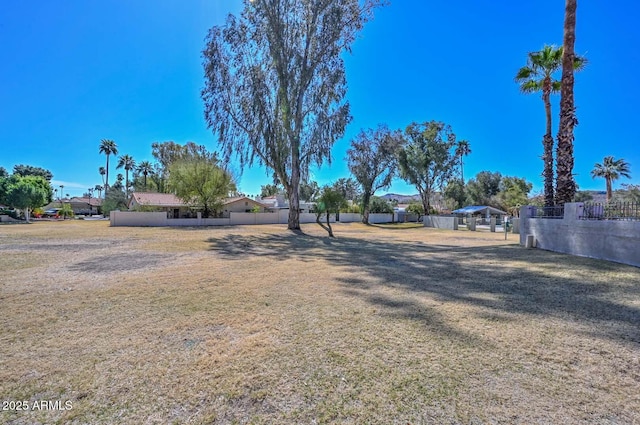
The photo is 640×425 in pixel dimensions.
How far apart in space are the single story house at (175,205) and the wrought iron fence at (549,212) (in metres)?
28.7

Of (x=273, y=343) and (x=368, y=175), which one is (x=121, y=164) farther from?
(x=273, y=343)

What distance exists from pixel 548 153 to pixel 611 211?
7.29 m

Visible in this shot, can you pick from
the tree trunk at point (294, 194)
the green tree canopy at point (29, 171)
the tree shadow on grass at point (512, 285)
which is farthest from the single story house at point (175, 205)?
the green tree canopy at point (29, 171)

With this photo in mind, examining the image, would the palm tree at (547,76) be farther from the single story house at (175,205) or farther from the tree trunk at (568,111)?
the single story house at (175,205)

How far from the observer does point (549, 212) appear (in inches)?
462

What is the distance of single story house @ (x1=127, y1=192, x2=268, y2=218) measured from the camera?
1348 inches

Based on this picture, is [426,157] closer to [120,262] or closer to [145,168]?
[120,262]

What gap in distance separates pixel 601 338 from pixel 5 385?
6.04 meters

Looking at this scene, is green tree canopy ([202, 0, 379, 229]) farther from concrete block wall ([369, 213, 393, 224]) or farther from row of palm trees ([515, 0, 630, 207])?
concrete block wall ([369, 213, 393, 224])

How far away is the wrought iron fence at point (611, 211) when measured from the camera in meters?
7.74

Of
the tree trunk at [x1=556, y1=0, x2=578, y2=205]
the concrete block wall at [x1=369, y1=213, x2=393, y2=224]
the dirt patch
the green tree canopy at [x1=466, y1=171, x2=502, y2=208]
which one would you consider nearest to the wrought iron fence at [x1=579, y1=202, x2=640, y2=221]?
the tree trunk at [x1=556, y1=0, x2=578, y2=205]

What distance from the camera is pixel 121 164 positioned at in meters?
67.8

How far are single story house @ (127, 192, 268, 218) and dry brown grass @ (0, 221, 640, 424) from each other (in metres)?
28.8

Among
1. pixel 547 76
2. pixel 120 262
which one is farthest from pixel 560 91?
pixel 120 262
